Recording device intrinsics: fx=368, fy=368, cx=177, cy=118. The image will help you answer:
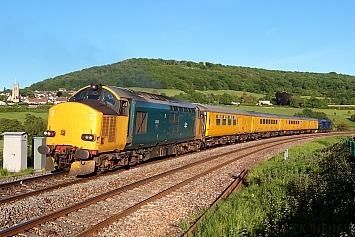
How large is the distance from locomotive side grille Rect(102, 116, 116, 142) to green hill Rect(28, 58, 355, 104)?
20.5m

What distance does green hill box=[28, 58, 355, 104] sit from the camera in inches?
1459

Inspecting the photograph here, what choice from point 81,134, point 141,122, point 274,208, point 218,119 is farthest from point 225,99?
point 274,208

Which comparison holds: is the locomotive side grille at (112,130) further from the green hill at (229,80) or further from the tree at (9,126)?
the tree at (9,126)

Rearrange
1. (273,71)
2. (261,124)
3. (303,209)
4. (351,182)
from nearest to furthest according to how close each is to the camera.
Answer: (303,209)
(351,182)
(261,124)
(273,71)

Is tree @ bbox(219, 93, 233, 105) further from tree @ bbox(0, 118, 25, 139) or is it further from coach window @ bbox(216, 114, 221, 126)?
coach window @ bbox(216, 114, 221, 126)

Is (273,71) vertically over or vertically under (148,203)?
over

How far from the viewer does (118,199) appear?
10359mm

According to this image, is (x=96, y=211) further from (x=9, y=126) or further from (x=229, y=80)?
(x=229, y=80)

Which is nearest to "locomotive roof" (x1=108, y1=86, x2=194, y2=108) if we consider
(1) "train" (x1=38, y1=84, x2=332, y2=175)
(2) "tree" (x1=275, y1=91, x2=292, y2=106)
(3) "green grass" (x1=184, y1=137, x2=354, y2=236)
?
(1) "train" (x1=38, y1=84, x2=332, y2=175)

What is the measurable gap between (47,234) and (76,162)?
229 inches

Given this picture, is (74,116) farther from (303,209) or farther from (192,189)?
(303,209)

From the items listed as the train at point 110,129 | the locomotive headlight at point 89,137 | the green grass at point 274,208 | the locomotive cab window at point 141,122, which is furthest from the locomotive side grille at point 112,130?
the green grass at point 274,208

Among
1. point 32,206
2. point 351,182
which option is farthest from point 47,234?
point 351,182

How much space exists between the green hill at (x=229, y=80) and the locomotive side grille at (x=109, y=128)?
20.5m
